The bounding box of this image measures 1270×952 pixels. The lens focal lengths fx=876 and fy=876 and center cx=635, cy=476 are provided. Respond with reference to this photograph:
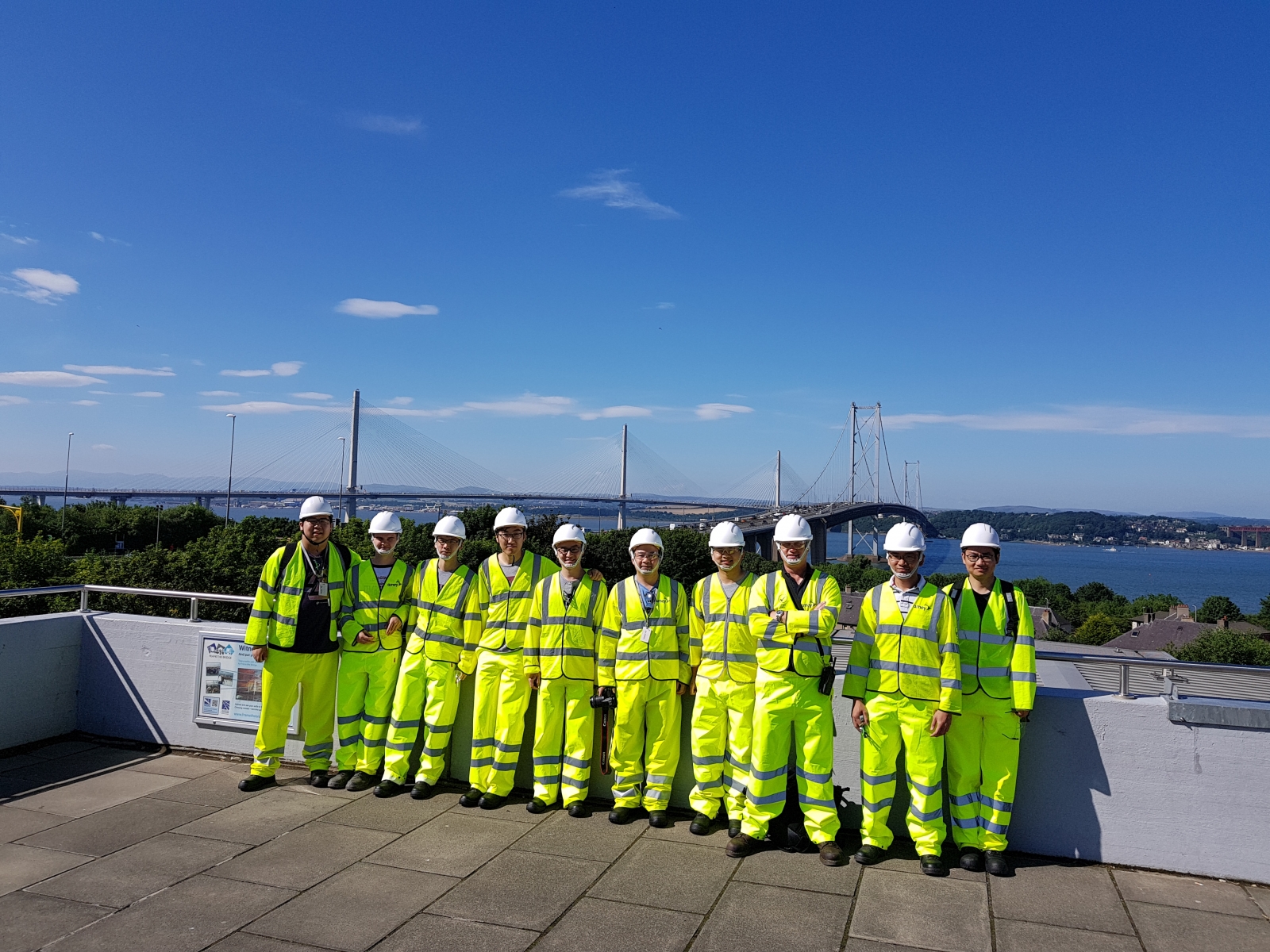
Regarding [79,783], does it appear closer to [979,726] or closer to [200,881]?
[200,881]

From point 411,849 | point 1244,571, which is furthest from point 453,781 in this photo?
point 1244,571

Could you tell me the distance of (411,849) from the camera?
4.15 meters

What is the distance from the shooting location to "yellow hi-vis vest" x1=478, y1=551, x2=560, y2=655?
486 centimetres

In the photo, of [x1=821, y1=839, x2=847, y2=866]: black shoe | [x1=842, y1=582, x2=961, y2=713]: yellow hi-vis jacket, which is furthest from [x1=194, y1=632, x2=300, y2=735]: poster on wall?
[x1=842, y1=582, x2=961, y2=713]: yellow hi-vis jacket

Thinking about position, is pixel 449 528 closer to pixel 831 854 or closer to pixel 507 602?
pixel 507 602

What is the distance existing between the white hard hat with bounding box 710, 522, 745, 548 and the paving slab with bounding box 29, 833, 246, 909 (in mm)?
2724

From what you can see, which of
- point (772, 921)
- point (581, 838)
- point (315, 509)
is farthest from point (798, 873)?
point (315, 509)

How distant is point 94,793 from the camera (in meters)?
4.92

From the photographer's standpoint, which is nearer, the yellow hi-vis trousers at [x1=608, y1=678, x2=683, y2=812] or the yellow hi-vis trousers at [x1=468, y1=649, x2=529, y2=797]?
the yellow hi-vis trousers at [x1=608, y1=678, x2=683, y2=812]

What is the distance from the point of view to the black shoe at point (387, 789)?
4.93 metres

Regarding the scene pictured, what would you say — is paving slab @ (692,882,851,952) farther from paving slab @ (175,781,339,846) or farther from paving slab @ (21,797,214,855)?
paving slab @ (21,797,214,855)

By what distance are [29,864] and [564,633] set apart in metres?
2.61

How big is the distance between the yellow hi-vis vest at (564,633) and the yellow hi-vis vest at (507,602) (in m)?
0.10

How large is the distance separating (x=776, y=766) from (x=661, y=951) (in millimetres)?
1210
